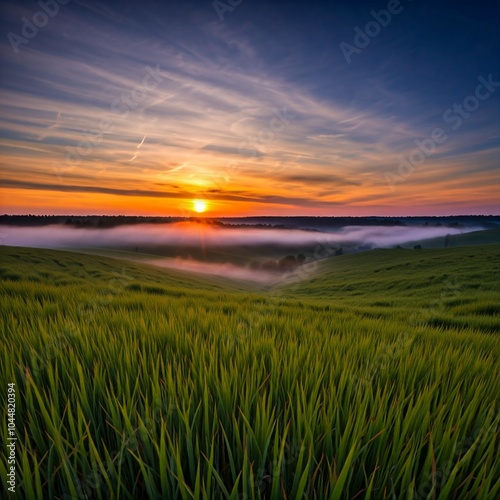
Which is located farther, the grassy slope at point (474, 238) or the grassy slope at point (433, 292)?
the grassy slope at point (474, 238)

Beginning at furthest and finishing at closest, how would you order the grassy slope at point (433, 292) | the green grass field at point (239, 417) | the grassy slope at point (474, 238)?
1. the grassy slope at point (474, 238)
2. the grassy slope at point (433, 292)
3. the green grass field at point (239, 417)

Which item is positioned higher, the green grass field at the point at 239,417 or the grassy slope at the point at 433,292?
the green grass field at the point at 239,417

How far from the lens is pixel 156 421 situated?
1381 millimetres

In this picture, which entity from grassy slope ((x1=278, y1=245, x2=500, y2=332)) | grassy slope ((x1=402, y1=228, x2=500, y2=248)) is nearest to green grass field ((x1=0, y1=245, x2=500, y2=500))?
grassy slope ((x1=278, y1=245, x2=500, y2=332))

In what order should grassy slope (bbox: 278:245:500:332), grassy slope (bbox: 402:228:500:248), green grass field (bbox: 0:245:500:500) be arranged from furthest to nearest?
1. grassy slope (bbox: 402:228:500:248)
2. grassy slope (bbox: 278:245:500:332)
3. green grass field (bbox: 0:245:500:500)

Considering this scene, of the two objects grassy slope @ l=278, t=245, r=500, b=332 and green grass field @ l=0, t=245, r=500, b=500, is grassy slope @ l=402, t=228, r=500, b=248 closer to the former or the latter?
grassy slope @ l=278, t=245, r=500, b=332

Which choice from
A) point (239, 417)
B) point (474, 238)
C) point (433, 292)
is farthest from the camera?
point (474, 238)

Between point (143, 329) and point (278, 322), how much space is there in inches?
64.6

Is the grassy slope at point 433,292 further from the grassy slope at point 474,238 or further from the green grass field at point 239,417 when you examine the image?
the grassy slope at point 474,238

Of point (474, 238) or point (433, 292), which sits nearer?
point (433, 292)

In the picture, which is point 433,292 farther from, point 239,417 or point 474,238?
point 474,238

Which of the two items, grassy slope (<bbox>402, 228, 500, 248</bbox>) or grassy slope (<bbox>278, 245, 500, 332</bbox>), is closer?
grassy slope (<bbox>278, 245, 500, 332</bbox>)

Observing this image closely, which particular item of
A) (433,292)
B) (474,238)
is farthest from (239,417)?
(474,238)

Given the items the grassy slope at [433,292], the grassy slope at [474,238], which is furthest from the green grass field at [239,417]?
the grassy slope at [474,238]
